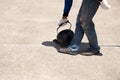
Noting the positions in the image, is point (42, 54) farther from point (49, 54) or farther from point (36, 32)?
point (36, 32)

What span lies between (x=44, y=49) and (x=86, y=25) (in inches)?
39.9

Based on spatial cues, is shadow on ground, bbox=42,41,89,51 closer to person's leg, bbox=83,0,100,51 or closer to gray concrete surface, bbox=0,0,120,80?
gray concrete surface, bbox=0,0,120,80

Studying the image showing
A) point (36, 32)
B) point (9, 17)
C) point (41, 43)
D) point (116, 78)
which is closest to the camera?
point (116, 78)

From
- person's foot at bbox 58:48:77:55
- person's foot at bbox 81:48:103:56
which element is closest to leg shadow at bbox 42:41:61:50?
person's foot at bbox 58:48:77:55

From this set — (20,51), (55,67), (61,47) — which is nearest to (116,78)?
(55,67)

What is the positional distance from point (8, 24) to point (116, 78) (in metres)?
3.51

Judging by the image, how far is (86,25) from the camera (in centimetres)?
656

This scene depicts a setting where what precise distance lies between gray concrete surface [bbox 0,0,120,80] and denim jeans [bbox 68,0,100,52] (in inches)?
10.1

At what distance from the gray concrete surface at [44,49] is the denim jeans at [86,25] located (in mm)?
257

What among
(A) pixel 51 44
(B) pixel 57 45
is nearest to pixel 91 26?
(B) pixel 57 45

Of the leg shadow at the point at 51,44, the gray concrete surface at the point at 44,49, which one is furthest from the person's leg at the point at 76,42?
the leg shadow at the point at 51,44

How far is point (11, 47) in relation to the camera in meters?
7.10

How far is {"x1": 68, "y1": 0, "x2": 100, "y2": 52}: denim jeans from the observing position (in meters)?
6.33

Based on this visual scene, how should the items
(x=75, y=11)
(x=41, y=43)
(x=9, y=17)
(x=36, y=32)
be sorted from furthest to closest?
(x=75, y=11) < (x=9, y=17) < (x=36, y=32) < (x=41, y=43)
